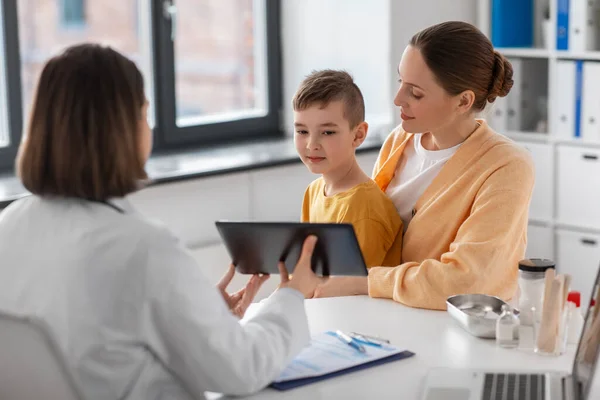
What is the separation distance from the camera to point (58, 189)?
136cm

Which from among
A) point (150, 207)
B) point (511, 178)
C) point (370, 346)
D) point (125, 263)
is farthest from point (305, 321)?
point (150, 207)

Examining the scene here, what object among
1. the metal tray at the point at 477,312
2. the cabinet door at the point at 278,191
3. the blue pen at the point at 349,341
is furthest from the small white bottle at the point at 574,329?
the cabinet door at the point at 278,191

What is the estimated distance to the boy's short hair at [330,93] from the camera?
2277mm

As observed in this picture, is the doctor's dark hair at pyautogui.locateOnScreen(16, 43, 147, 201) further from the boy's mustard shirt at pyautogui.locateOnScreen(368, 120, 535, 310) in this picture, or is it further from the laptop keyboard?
the boy's mustard shirt at pyautogui.locateOnScreen(368, 120, 535, 310)

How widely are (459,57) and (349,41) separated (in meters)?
1.93

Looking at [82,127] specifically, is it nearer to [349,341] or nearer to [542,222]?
[349,341]

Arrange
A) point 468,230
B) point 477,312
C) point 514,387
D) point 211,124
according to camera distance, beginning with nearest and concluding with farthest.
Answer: point 514,387 < point 477,312 < point 468,230 < point 211,124

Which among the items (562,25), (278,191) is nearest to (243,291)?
(278,191)

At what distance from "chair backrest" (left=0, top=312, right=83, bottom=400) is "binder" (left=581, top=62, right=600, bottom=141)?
9.53 ft

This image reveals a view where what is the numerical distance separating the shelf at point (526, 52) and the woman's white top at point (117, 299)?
2.85 meters

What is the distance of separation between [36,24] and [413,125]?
1.83m

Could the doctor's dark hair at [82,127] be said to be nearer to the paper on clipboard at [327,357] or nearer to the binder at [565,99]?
the paper on clipboard at [327,357]

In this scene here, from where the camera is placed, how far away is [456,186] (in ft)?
7.02

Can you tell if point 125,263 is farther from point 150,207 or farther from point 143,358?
point 150,207
